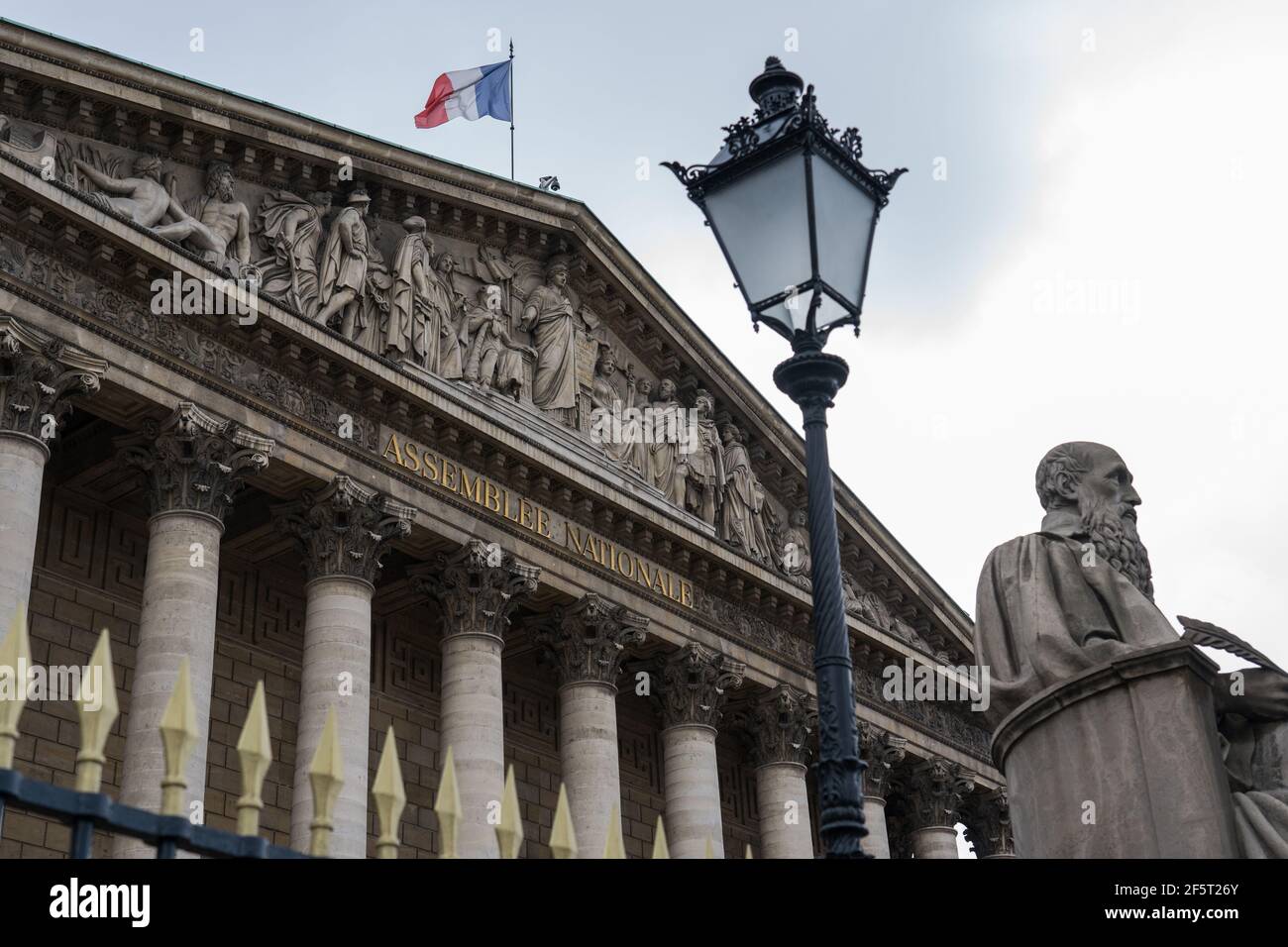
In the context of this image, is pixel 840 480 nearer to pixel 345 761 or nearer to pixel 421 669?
pixel 421 669

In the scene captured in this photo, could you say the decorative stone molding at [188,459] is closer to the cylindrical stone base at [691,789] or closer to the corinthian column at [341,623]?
the corinthian column at [341,623]

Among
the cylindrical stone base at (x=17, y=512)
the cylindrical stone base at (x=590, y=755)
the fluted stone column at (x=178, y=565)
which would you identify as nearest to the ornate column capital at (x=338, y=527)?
the fluted stone column at (x=178, y=565)

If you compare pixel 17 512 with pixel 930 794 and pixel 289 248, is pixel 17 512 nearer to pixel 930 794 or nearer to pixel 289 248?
pixel 289 248

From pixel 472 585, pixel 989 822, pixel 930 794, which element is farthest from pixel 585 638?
pixel 989 822

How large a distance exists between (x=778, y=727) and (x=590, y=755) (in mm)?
5330

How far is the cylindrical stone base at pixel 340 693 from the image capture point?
17141 mm

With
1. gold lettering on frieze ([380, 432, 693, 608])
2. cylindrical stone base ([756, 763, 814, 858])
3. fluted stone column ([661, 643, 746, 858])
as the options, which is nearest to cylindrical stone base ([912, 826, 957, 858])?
cylindrical stone base ([756, 763, 814, 858])

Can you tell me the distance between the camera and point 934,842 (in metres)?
29.4

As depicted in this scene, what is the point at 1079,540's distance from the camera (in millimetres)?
7125

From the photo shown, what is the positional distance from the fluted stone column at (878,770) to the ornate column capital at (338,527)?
37.3 feet

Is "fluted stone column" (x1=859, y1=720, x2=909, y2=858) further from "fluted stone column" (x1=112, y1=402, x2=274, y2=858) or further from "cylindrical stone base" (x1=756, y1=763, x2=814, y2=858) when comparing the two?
"fluted stone column" (x1=112, y1=402, x2=274, y2=858)

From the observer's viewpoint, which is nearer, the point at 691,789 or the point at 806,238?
the point at 806,238

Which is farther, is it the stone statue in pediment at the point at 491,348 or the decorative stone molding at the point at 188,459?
the stone statue in pediment at the point at 491,348
